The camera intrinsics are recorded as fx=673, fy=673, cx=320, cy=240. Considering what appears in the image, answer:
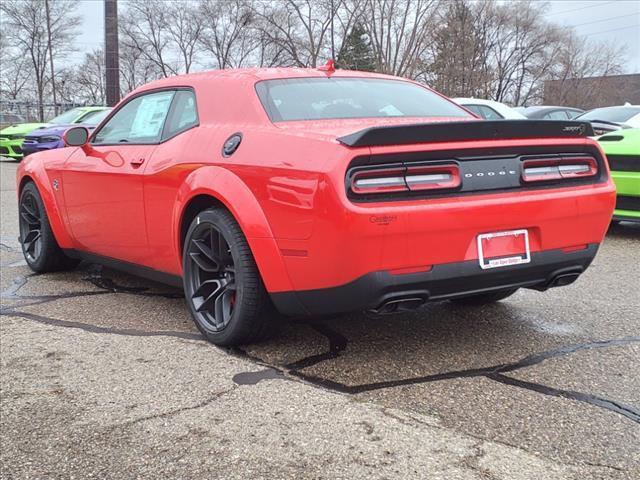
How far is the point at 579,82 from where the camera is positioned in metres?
53.4

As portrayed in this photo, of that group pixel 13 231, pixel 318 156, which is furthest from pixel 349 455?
pixel 13 231

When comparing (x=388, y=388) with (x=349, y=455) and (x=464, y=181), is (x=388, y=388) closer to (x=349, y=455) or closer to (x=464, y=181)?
(x=349, y=455)

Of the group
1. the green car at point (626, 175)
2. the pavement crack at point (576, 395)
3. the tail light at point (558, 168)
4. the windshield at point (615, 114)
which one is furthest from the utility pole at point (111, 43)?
the pavement crack at point (576, 395)

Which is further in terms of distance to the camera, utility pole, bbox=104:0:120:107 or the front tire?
utility pole, bbox=104:0:120:107

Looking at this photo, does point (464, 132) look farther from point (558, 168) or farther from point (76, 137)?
point (76, 137)

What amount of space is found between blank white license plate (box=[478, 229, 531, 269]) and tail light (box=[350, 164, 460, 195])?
300 mm

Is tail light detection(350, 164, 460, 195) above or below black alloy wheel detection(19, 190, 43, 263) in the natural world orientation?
above

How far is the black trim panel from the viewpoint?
156 inches

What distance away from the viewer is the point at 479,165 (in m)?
2.98

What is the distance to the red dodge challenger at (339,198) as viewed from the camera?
2770 millimetres

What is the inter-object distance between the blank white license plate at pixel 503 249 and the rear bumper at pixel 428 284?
3cm

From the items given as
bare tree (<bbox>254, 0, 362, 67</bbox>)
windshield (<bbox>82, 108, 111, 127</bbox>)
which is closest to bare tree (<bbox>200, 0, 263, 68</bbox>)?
bare tree (<bbox>254, 0, 362, 67</bbox>)

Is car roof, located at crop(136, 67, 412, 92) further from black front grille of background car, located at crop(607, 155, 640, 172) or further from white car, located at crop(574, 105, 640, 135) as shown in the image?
white car, located at crop(574, 105, 640, 135)

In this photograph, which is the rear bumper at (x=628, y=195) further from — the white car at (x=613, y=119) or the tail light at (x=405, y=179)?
the tail light at (x=405, y=179)
